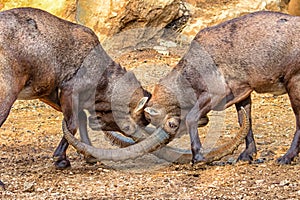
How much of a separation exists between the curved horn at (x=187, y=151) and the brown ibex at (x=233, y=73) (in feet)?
0.68

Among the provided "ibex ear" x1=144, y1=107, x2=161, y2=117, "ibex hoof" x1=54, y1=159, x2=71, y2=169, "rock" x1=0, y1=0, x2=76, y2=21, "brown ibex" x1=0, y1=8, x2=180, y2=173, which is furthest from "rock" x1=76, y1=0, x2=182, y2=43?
"ibex hoof" x1=54, y1=159, x2=71, y2=169

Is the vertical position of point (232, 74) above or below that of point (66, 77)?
below

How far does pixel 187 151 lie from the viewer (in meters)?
11.0

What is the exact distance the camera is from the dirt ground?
8.79 meters

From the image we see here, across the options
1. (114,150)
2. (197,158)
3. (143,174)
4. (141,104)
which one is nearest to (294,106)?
(197,158)

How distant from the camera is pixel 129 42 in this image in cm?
1780

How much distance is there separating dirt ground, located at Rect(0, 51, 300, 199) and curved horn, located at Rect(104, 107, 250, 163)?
128 millimetres

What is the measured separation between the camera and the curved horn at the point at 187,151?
10.3 meters

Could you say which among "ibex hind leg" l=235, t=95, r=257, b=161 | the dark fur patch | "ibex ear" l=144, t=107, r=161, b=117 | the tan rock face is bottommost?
the tan rock face

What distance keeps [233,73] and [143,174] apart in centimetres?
189

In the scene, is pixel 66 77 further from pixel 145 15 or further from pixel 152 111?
pixel 145 15

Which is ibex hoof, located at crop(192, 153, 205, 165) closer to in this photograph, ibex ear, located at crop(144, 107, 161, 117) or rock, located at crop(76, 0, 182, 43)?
ibex ear, located at crop(144, 107, 161, 117)

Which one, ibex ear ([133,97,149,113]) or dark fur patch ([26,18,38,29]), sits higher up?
dark fur patch ([26,18,38,29])

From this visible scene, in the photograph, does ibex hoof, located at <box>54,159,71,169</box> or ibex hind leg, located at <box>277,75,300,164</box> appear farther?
ibex hoof, located at <box>54,159,71,169</box>
